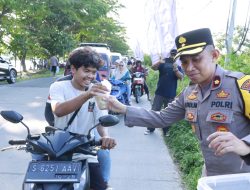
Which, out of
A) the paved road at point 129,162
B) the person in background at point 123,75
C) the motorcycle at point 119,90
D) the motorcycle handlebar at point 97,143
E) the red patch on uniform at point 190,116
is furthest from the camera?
the person in background at point 123,75

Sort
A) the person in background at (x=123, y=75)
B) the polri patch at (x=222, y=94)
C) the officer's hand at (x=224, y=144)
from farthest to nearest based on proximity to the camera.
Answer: the person in background at (x=123, y=75)
the polri patch at (x=222, y=94)
the officer's hand at (x=224, y=144)

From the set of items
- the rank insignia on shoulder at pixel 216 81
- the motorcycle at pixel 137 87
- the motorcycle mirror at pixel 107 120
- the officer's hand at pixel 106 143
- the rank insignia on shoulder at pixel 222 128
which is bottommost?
the motorcycle at pixel 137 87

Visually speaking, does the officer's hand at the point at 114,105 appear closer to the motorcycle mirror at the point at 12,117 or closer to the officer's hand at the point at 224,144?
the motorcycle mirror at the point at 12,117

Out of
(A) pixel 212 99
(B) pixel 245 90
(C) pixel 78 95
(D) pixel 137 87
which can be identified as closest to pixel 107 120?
(C) pixel 78 95

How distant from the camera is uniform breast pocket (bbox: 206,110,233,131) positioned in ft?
6.56

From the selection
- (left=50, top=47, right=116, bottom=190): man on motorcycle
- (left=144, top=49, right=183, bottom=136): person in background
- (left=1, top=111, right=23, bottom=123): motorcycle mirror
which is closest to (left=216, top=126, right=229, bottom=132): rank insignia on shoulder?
(left=50, top=47, right=116, bottom=190): man on motorcycle

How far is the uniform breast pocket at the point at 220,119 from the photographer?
2.00m

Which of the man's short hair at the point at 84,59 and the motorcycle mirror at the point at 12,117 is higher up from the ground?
the man's short hair at the point at 84,59

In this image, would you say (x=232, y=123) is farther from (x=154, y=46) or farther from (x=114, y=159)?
(x=154, y=46)

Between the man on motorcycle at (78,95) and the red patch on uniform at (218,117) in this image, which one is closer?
the red patch on uniform at (218,117)

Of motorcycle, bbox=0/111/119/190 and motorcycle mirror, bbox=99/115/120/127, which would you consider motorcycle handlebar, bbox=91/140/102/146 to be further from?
motorcycle mirror, bbox=99/115/120/127

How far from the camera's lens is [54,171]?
6.82ft

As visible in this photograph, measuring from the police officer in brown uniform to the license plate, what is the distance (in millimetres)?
768

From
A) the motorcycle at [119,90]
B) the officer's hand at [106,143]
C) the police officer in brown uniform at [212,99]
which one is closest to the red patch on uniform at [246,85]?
the police officer in brown uniform at [212,99]
